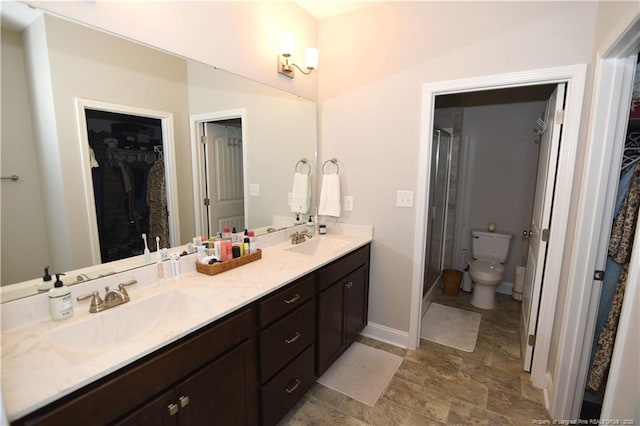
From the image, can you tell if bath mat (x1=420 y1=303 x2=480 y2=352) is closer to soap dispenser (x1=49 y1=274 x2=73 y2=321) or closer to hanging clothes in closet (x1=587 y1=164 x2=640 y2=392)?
hanging clothes in closet (x1=587 y1=164 x2=640 y2=392)

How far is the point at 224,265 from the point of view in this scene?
1647 millimetres

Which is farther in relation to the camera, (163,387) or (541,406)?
(541,406)

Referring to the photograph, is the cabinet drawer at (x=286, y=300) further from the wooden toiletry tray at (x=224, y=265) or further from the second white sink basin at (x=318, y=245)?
the second white sink basin at (x=318, y=245)

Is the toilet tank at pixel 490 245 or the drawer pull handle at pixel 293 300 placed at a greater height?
the drawer pull handle at pixel 293 300

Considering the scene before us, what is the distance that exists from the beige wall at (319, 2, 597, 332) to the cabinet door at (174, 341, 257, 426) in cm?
144

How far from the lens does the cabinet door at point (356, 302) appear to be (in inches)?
88.2

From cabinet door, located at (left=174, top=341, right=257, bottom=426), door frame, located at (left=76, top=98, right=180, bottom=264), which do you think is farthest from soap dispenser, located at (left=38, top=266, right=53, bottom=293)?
cabinet door, located at (left=174, top=341, right=257, bottom=426)

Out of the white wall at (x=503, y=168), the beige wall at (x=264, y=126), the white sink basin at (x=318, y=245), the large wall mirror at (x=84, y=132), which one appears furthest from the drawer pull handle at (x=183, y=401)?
the white wall at (x=503, y=168)

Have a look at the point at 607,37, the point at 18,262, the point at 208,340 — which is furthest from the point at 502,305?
the point at 18,262

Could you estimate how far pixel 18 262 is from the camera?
1.10 metres

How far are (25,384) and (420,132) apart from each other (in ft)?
7.55

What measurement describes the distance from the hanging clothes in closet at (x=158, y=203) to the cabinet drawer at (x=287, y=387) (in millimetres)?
914

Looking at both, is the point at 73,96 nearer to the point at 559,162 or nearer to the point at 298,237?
the point at 298,237

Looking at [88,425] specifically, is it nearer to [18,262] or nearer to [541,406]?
[18,262]
